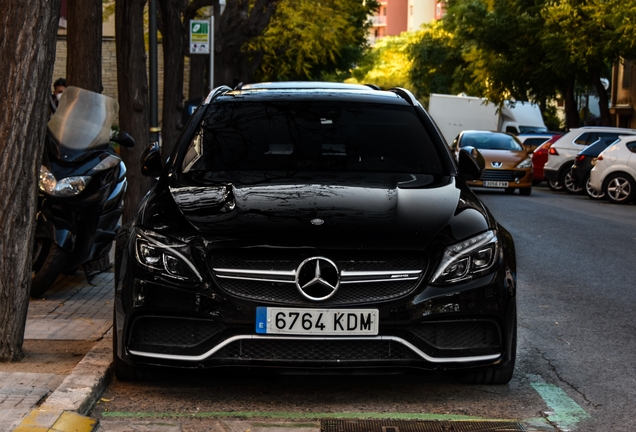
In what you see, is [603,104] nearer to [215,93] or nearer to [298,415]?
[215,93]

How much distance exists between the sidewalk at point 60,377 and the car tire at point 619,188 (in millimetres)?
18409

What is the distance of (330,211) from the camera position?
5.80m

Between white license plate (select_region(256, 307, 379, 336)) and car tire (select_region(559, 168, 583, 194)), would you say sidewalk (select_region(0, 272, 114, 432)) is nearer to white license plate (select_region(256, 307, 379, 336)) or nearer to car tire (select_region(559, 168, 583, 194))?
white license plate (select_region(256, 307, 379, 336))

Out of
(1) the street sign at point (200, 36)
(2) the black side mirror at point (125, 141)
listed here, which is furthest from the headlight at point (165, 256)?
(1) the street sign at point (200, 36)

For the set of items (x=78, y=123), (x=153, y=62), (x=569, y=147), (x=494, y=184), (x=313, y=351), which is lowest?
(x=494, y=184)

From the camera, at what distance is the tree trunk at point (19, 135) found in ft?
21.2

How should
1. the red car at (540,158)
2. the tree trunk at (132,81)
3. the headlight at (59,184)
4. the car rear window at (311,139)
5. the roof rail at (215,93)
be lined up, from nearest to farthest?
1. the car rear window at (311,139)
2. the roof rail at (215,93)
3. the headlight at (59,184)
4. the tree trunk at (132,81)
5. the red car at (540,158)

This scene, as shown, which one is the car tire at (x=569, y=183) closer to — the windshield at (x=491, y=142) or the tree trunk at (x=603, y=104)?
the windshield at (x=491, y=142)

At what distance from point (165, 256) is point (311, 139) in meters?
1.66

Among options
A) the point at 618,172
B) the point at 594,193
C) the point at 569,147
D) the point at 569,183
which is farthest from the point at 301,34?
the point at 618,172

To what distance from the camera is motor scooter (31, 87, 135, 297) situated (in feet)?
28.8

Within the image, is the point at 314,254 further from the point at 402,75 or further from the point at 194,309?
the point at 402,75

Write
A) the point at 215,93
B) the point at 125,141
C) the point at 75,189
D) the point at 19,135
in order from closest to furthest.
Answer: the point at 19,135 < the point at 215,93 < the point at 75,189 < the point at 125,141

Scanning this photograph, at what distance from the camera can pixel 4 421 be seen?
5.06m
